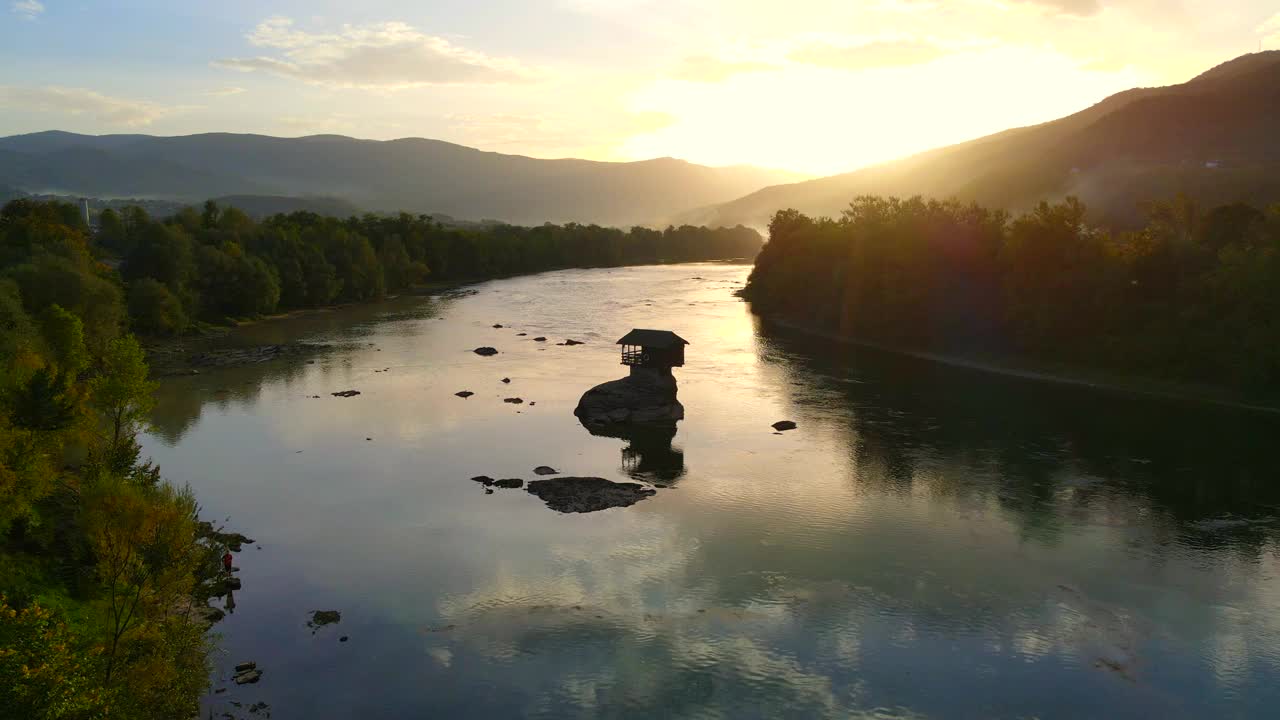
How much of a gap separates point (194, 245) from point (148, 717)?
102424 mm

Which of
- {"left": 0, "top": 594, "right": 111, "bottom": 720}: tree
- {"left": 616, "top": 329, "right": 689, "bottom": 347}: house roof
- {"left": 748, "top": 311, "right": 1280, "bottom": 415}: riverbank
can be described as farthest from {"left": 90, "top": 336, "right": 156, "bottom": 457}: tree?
{"left": 748, "top": 311, "right": 1280, "bottom": 415}: riverbank

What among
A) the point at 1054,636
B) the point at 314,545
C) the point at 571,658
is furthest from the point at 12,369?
the point at 1054,636

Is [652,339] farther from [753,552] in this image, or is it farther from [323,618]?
[323,618]

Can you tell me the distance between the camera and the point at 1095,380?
2926 inches

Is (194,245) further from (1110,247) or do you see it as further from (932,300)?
(1110,247)

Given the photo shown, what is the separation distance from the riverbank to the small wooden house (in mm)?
33713

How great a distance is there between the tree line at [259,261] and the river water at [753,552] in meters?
34.6

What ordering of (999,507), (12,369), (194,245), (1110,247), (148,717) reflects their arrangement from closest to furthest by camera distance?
(148,717), (12,369), (999,507), (1110,247), (194,245)

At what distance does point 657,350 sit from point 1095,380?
40008 mm

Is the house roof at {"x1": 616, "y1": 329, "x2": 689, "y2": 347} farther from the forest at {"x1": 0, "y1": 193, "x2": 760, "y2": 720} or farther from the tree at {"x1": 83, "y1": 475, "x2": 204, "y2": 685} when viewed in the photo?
the tree at {"x1": 83, "y1": 475, "x2": 204, "y2": 685}

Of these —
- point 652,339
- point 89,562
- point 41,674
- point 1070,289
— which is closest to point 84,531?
point 89,562

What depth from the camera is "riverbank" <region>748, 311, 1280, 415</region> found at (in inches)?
2611

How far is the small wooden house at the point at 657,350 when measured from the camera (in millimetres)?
65750

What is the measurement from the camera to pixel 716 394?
7188 cm
